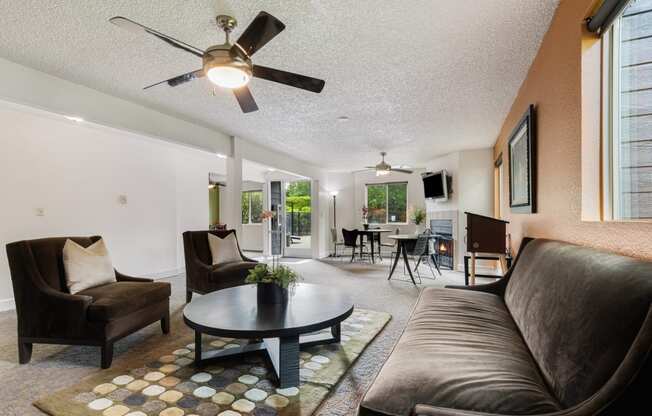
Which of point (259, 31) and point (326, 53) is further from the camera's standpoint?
point (326, 53)

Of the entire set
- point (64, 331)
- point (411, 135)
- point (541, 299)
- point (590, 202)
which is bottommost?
point (64, 331)

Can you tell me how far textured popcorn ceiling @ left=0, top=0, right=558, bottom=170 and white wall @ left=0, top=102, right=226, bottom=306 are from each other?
5.50 feet

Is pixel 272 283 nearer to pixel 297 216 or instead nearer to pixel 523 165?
pixel 523 165

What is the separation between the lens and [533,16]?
2158mm

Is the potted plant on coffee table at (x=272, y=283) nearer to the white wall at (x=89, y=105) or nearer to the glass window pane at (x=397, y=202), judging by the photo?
the white wall at (x=89, y=105)

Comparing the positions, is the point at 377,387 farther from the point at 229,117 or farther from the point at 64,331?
the point at 229,117

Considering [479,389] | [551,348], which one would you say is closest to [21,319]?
[479,389]

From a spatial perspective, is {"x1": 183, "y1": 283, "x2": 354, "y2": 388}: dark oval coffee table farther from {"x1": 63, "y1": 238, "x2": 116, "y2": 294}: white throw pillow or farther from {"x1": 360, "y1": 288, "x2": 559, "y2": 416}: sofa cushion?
{"x1": 63, "y1": 238, "x2": 116, "y2": 294}: white throw pillow

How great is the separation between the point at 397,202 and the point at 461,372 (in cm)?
789

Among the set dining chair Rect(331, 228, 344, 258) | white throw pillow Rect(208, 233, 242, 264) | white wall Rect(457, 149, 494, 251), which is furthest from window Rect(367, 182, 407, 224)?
white throw pillow Rect(208, 233, 242, 264)

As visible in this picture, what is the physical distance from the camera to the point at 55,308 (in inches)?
92.0

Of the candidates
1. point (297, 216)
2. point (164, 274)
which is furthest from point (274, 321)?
point (297, 216)

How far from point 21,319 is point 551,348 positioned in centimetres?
338

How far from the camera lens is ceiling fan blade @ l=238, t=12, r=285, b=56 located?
5.82 feet
